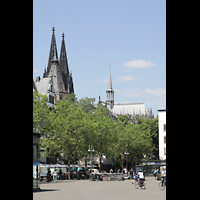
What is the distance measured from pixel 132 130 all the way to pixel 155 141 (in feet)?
58.3

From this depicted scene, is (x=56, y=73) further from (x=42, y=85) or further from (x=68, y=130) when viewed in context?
(x=68, y=130)

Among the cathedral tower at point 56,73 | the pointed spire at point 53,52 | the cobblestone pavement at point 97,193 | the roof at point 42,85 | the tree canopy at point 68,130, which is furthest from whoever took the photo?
the cathedral tower at point 56,73

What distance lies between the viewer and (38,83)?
10606 centimetres

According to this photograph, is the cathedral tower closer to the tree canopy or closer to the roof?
the roof

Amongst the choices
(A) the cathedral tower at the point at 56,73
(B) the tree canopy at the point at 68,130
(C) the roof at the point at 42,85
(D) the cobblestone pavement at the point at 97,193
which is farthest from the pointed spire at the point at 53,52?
(D) the cobblestone pavement at the point at 97,193

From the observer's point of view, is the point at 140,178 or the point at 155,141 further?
the point at 155,141

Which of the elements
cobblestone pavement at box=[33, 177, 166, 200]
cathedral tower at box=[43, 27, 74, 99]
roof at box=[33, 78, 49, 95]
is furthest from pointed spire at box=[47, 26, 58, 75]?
cobblestone pavement at box=[33, 177, 166, 200]

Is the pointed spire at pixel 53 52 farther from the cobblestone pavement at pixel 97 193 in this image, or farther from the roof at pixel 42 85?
the cobblestone pavement at pixel 97 193

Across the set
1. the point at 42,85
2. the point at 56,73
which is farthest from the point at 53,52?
the point at 42,85

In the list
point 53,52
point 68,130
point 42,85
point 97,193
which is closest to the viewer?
point 97,193

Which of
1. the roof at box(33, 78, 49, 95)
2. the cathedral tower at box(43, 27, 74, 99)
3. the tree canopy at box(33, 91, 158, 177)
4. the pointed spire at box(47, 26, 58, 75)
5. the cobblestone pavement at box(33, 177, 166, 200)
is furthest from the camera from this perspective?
the cathedral tower at box(43, 27, 74, 99)
